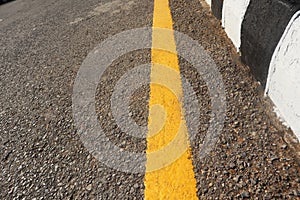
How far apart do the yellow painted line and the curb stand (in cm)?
51

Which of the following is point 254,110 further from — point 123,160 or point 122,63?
point 122,63

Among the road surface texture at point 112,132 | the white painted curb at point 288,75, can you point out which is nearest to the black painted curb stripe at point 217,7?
the road surface texture at point 112,132

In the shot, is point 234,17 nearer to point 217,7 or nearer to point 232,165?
point 217,7

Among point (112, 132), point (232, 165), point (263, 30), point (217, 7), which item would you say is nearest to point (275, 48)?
point (263, 30)

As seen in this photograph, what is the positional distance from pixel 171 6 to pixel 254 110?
2061 millimetres

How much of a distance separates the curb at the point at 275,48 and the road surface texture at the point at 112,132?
0.09 m

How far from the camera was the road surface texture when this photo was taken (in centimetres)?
119

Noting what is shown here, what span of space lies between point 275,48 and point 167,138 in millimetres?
760

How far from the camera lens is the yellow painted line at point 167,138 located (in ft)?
3.92

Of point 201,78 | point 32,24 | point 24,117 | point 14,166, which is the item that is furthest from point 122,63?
point 32,24

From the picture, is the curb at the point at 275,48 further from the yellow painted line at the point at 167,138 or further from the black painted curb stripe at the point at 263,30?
the yellow painted line at the point at 167,138

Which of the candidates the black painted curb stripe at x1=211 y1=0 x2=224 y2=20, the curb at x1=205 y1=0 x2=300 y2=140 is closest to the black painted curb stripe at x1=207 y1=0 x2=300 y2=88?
the curb at x1=205 y1=0 x2=300 y2=140

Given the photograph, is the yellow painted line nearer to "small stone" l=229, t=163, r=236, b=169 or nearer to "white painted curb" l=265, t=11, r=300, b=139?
"small stone" l=229, t=163, r=236, b=169

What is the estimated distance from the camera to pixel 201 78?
183 centimetres
